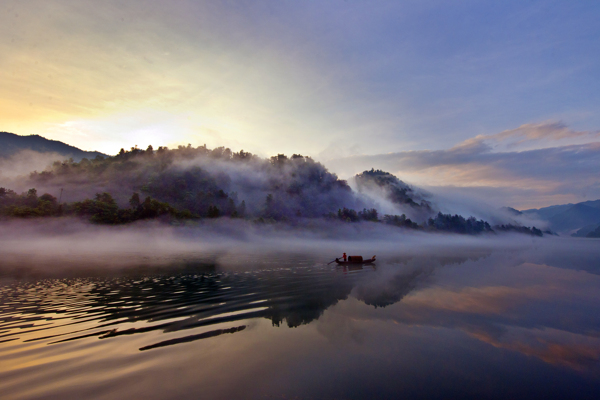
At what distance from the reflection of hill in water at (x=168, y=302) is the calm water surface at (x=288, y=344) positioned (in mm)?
152

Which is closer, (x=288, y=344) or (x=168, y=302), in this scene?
(x=288, y=344)

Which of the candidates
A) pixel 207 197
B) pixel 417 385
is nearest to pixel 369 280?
pixel 417 385

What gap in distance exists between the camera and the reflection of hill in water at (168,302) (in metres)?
15.3

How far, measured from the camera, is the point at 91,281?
3072 cm

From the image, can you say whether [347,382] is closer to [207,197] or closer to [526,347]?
[526,347]

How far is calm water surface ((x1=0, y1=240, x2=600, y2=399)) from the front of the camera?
32.8ft

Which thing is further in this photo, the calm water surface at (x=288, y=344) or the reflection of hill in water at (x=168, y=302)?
the reflection of hill in water at (x=168, y=302)

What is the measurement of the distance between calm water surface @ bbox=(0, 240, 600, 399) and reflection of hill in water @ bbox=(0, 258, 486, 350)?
152 mm

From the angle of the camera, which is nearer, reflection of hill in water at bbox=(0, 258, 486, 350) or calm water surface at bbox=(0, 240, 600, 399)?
calm water surface at bbox=(0, 240, 600, 399)

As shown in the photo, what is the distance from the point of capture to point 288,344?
1415 centimetres

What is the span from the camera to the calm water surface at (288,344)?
9992mm

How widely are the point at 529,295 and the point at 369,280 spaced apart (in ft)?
55.8

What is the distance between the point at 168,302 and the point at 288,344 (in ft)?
40.2

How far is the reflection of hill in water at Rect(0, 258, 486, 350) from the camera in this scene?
15.3 meters
